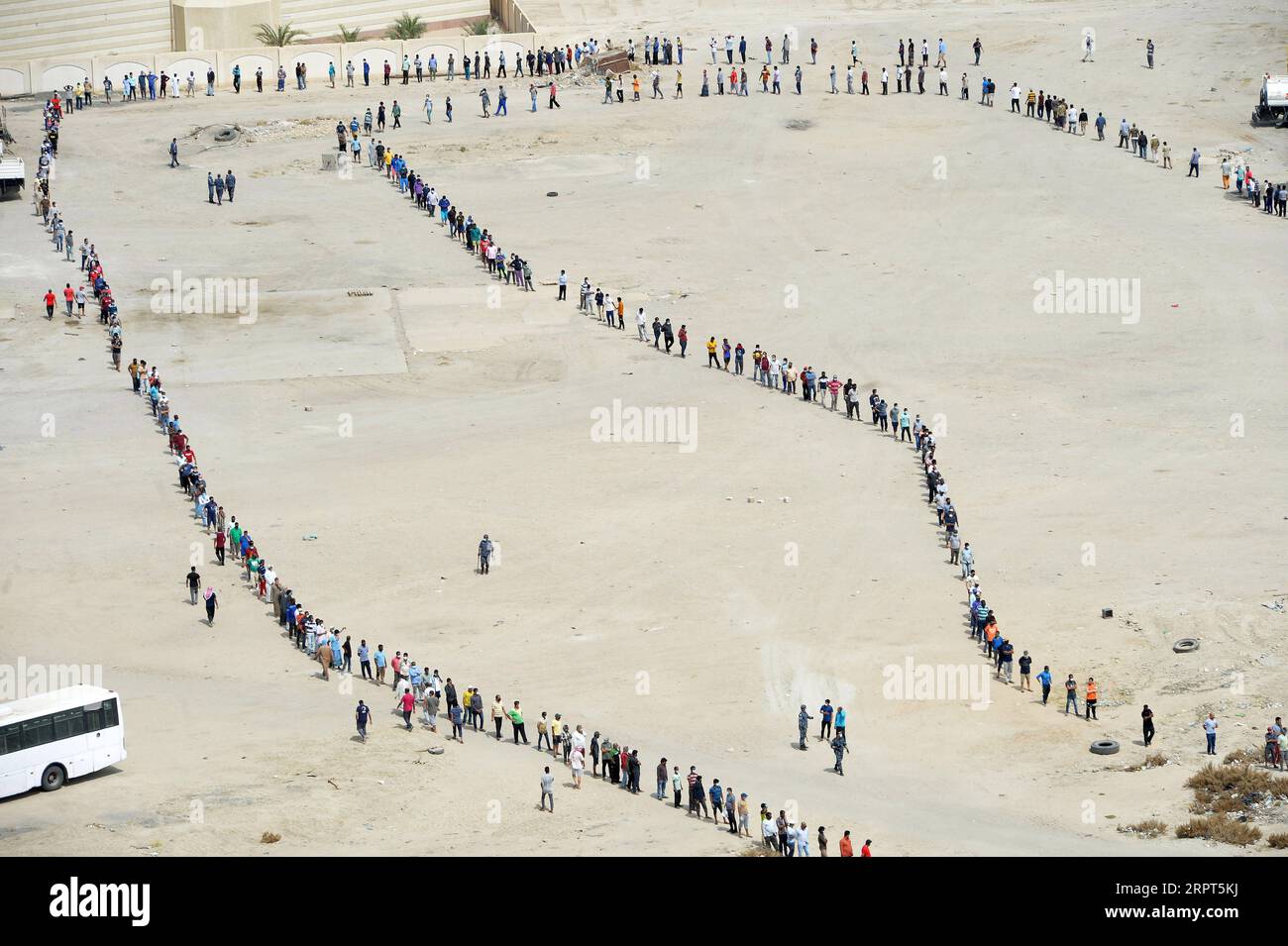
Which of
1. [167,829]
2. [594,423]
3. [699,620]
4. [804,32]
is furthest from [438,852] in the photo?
[804,32]

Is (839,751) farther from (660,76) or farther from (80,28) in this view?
(80,28)

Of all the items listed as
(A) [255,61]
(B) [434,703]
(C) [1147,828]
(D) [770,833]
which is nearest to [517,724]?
(B) [434,703]
